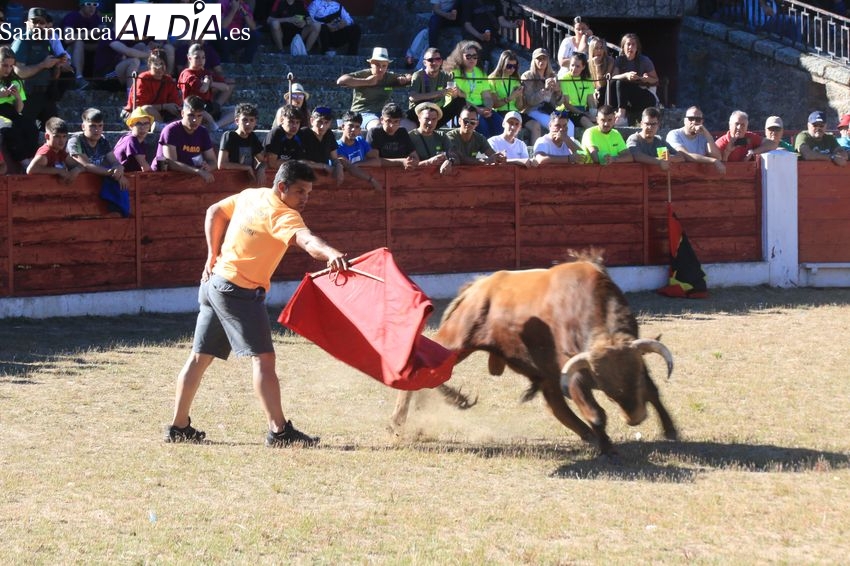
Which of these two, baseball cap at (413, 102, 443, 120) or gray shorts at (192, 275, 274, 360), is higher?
baseball cap at (413, 102, 443, 120)

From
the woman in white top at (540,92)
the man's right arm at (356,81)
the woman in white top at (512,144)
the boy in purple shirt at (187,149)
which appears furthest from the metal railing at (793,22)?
the boy in purple shirt at (187,149)

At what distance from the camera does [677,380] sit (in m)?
9.09

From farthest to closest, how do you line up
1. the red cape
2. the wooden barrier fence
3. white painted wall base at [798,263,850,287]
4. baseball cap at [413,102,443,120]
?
white painted wall base at [798,263,850,287] → baseball cap at [413,102,443,120] → the wooden barrier fence → the red cape

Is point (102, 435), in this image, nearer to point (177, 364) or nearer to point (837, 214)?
point (177, 364)

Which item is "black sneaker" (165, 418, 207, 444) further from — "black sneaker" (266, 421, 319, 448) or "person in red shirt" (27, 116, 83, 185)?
"person in red shirt" (27, 116, 83, 185)

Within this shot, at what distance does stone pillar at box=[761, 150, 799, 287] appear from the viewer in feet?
46.5

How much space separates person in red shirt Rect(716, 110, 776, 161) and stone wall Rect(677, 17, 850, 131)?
13.7 ft

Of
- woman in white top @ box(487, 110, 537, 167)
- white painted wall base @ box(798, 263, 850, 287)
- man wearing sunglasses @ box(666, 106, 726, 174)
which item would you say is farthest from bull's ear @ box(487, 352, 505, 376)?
white painted wall base @ box(798, 263, 850, 287)

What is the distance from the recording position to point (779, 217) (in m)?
14.2

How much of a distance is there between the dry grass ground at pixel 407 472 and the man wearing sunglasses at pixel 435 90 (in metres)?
4.41

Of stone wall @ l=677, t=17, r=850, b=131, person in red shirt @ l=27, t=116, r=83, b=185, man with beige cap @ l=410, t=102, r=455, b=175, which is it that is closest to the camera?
person in red shirt @ l=27, t=116, r=83, b=185

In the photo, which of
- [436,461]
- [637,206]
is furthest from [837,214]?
[436,461]

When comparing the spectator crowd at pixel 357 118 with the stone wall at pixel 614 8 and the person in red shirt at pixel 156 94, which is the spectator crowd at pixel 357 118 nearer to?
the person in red shirt at pixel 156 94

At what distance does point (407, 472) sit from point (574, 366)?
96 cm
